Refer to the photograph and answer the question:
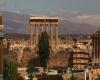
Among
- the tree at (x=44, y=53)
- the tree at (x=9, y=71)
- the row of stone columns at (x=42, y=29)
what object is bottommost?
the tree at (x=9, y=71)

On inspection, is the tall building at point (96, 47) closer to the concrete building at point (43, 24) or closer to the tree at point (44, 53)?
the tree at point (44, 53)

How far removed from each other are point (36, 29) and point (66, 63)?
2834cm

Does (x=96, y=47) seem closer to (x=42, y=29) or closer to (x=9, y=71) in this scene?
(x=9, y=71)

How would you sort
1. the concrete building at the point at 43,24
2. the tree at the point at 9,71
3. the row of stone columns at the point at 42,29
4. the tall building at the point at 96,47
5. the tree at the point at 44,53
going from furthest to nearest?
the row of stone columns at the point at 42,29, the concrete building at the point at 43,24, the tall building at the point at 96,47, the tree at the point at 44,53, the tree at the point at 9,71

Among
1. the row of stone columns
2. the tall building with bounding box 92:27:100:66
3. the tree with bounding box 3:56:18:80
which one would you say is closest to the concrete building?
the row of stone columns

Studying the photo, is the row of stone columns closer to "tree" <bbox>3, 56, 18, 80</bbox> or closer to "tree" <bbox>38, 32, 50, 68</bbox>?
"tree" <bbox>38, 32, 50, 68</bbox>

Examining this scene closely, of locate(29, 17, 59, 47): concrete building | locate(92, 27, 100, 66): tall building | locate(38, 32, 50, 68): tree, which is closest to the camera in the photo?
locate(38, 32, 50, 68): tree

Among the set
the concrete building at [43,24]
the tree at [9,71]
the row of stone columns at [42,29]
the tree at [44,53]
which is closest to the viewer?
the tree at [9,71]

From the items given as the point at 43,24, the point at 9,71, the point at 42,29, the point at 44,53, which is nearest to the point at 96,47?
the point at 44,53

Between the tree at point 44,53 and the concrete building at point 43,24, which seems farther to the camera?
the concrete building at point 43,24

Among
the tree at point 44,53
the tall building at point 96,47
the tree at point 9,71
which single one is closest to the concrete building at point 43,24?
the tall building at point 96,47

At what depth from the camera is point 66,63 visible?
70250 millimetres

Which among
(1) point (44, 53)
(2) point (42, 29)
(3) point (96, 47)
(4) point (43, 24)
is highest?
(4) point (43, 24)

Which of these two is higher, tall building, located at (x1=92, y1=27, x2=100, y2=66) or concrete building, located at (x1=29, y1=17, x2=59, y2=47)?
concrete building, located at (x1=29, y1=17, x2=59, y2=47)
